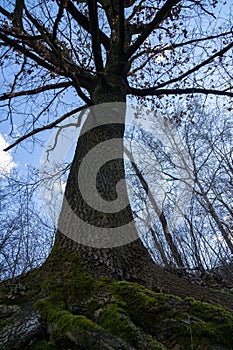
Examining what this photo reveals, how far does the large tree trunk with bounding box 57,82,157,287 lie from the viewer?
2.47 metres

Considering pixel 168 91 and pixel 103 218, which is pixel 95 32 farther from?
pixel 103 218

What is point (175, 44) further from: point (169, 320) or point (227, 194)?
point (227, 194)

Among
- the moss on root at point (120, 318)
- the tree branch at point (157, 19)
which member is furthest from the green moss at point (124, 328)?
the tree branch at point (157, 19)

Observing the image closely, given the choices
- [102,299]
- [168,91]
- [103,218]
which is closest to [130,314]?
[102,299]

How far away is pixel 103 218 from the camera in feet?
8.98

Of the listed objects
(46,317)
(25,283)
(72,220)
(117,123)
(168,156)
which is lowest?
(46,317)

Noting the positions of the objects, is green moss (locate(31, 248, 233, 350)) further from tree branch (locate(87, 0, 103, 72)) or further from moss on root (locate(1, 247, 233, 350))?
tree branch (locate(87, 0, 103, 72))

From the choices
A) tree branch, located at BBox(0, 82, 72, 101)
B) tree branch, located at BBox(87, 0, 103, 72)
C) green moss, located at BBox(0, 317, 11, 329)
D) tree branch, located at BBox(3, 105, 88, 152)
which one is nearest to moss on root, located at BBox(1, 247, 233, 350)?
green moss, located at BBox(0, 317, 11, 329)

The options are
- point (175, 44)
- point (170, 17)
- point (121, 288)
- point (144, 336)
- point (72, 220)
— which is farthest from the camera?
point (175, 44)

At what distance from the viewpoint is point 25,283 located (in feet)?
8.11

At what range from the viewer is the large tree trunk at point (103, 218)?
247cm

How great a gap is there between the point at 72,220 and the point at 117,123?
1.75m

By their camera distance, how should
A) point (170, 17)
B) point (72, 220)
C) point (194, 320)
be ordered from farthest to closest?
point (170, 17) → point (72, 220) → point (194, 320)

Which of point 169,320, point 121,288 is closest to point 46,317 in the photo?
point 121,288
